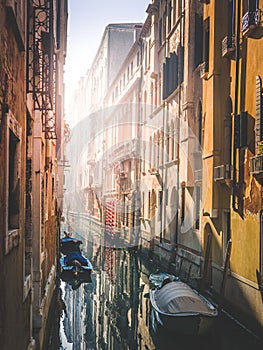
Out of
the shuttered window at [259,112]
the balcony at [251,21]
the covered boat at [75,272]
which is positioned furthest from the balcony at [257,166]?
the covered boat at [75,272]

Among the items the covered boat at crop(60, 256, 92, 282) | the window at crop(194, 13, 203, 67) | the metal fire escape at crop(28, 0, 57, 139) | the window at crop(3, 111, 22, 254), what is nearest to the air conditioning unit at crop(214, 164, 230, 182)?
the metal fire escape at crop(28, 0, 57, 139)

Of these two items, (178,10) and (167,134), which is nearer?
(178,10)

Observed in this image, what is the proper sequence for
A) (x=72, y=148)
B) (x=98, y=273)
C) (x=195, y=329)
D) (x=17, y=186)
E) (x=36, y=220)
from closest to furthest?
1. (x=17, y=186)
2. (x=36, y=220)
3. (x=195, y=329)
4. (x=98, y=273)
5. (x=72, y=148)

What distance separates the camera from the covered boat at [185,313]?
9.67 meters

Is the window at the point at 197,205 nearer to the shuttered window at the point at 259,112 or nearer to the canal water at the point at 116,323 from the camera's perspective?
the canal water at the point at 116,323

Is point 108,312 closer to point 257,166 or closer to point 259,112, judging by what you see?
point 257,166

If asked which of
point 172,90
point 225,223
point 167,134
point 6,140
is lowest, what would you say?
point 225,223

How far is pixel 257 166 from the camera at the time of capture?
10.2m

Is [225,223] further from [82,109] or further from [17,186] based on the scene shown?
[82,109]

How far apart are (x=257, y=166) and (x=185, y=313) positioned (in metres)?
2.94

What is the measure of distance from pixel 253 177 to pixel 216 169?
2.45m

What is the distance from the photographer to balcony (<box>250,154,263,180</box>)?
9.95m

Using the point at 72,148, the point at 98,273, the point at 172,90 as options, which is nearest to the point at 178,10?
the point at 172,90

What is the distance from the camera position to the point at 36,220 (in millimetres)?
8680
